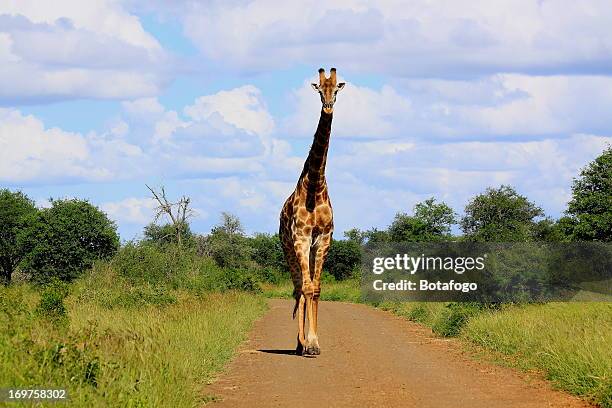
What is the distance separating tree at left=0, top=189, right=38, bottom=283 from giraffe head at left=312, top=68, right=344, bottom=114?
39.2 m

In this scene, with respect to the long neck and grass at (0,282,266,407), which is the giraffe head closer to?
the long neck

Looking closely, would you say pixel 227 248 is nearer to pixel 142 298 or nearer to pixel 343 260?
pixel 343 260

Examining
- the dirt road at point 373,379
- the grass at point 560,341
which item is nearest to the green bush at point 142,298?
the dirt road at point 373,379

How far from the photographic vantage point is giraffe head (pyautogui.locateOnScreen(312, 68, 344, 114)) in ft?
48.3

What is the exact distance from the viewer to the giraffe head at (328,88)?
1473cm

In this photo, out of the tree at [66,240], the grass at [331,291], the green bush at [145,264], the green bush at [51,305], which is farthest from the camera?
the tree at [66,240]

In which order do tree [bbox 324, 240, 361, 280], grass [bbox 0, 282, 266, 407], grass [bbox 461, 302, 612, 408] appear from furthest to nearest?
1. tree [bbox 324, 240, 361, 280]
2. grass [bbox 461, 302, 612, 408]
3. grass [bbox 0, 282, 266, 407]

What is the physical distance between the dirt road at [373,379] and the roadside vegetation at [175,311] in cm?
43

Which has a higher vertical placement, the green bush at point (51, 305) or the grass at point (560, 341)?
the green bush at point (51, 305)

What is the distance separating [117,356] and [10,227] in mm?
45867

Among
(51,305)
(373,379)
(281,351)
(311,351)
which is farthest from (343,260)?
(373,379)

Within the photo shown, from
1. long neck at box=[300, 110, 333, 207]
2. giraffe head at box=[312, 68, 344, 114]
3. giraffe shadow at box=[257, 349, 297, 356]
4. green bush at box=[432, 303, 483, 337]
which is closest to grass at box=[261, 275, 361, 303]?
green bush at box=[432, 303, 483, 337]

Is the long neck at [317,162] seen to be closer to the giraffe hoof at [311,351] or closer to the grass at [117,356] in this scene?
the giraffe hoof at [311,351]

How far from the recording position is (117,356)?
38.3ft
